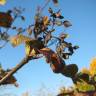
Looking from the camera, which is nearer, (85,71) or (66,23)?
(85,71)

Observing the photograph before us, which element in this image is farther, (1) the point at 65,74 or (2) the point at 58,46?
(2) the point at 58,46

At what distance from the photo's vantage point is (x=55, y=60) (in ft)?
4.43

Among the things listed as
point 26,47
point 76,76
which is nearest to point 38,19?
point 26,47

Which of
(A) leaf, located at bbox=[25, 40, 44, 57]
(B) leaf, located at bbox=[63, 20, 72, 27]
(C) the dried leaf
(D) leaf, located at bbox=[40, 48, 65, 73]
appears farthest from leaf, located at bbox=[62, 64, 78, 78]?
(B) leaf, located at bbox=[63, 20, 72, 27]

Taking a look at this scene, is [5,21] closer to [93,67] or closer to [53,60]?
[53,60]

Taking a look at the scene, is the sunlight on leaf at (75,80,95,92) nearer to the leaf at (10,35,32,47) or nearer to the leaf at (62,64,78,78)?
the leaf at (62,64,78,78)

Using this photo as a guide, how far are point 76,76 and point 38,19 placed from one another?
55cm

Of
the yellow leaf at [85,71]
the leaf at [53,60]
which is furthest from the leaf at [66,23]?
the leaf at [53,60]

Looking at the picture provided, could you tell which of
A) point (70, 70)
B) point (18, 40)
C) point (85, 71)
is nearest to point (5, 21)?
point (18, 40)

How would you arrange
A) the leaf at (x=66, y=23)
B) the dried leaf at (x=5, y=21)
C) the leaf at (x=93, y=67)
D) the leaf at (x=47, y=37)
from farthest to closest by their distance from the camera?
the leaf at (x=66, y=23), the leaf at (x=47, y=37), the leaf at (x=93, y=67), the dried leaf at (x=5, y=21)

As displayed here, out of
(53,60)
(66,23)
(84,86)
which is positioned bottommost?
(84,86)

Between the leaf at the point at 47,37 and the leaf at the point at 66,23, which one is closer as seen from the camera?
the leaf at the point at 47,37

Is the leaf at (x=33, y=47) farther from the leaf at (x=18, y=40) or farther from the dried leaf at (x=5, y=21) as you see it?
the dried leaf at (x=5, y=21)

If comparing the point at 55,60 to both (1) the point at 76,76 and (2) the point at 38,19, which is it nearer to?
(1) the point at 76,76
